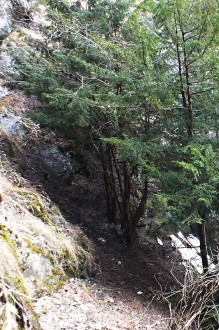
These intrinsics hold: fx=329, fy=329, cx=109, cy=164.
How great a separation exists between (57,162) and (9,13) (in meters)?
5.03

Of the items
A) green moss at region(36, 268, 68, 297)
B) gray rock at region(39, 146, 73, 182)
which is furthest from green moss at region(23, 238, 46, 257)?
gray rock at region(39, 146, 73, 182)

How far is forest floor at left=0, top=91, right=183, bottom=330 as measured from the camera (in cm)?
439

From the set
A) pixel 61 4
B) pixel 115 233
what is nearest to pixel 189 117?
pixel 115 233

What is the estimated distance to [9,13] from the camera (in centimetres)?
1021

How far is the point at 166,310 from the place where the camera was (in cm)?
566

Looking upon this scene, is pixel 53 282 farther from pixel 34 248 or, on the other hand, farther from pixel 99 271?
pixel 99 271

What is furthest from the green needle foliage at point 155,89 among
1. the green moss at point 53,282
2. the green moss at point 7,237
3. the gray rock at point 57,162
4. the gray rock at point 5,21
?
the gray rock at point 5,21

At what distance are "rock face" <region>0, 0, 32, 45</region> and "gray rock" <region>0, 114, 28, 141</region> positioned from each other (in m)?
2.30

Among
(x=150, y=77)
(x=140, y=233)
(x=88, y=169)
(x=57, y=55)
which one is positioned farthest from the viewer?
(x=88, y=169)

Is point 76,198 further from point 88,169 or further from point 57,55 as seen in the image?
point 57,55

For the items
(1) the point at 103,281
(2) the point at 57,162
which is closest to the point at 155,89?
(1) the point at 103,281

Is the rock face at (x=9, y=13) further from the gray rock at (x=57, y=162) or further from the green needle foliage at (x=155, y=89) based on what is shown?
the gray rock at (x=57, y=162)

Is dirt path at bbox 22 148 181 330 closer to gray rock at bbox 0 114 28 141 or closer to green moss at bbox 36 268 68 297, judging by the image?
green moss at bbox 36 268 68 297

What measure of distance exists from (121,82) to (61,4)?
358 centimetres
